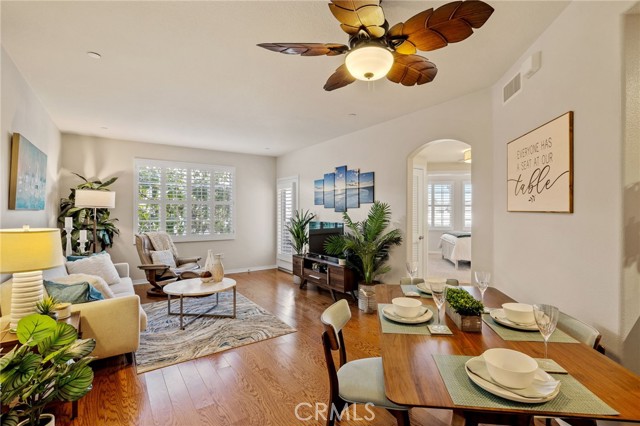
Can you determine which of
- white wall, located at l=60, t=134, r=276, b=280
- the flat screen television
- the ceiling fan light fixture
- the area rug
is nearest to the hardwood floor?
the area rug

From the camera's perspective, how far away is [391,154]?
4.24m

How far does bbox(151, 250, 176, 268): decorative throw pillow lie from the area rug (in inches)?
32.1

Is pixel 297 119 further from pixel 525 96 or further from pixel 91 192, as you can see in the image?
pixel 91 192

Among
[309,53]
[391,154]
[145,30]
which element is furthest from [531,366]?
[391,154]

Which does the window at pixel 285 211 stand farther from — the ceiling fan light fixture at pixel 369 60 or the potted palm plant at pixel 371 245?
the ceiling fan light fixture at pixel 369 60

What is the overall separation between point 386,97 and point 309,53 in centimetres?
187

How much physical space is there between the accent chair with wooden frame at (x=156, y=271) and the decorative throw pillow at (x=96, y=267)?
72 cm

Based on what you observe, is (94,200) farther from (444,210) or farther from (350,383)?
(444,210)

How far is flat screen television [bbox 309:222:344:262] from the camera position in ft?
15.7

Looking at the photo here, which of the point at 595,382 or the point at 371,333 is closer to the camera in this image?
the point at 595,382

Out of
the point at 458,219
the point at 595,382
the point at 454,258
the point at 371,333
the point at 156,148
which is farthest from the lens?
the point at 458,219

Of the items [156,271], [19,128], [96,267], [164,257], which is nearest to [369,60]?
[19,128]

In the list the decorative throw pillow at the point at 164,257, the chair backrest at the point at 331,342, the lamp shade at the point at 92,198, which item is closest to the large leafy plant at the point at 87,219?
the lamp shade at the point at 92,198

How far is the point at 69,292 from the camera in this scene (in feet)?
7.82
